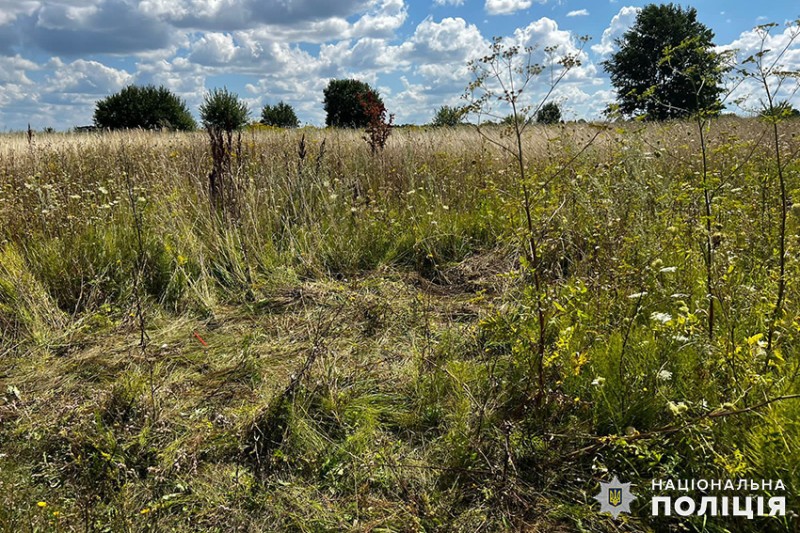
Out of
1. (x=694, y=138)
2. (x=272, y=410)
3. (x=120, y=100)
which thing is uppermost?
(x=120, y=100)

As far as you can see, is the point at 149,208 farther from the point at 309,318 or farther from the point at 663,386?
the point at 663,386

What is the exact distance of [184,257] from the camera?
3592mm

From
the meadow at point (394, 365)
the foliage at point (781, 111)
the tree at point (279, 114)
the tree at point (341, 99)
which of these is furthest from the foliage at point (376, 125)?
the tree at point (341, 99)

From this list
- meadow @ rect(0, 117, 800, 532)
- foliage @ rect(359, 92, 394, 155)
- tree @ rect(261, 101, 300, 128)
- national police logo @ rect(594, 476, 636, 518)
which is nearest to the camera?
national police logo @ rect(594, 476, 636, 518)

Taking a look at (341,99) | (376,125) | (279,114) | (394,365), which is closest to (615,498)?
(394,365)

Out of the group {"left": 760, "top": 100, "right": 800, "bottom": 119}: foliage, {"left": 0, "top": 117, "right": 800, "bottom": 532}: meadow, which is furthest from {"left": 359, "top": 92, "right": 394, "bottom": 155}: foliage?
{"left": 760, "top": 100, "right": 800, "bottom": 119}: foliage

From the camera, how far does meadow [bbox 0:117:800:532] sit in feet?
5.49

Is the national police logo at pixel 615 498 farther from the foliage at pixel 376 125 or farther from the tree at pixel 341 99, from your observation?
the tree at pixel 341 99

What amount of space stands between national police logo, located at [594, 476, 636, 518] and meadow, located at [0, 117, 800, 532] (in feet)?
0.15

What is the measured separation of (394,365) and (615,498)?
4.42 ft

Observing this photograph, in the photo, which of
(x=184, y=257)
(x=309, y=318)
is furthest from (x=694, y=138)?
(x=184, y=257)

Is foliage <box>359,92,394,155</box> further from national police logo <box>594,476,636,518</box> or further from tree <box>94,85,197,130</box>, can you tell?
tree <box>94,85,197,130</box>

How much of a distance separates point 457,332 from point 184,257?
A: 2136 mm

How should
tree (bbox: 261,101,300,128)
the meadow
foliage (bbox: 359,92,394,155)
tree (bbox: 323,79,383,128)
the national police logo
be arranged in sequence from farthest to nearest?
1. tree (bbox: 323,79,383,128)
2. tree (bbox: 261,101,300,128)
3. foliage (bbox: 359,92,394,155)
4. the meadow
5. the national police logo
